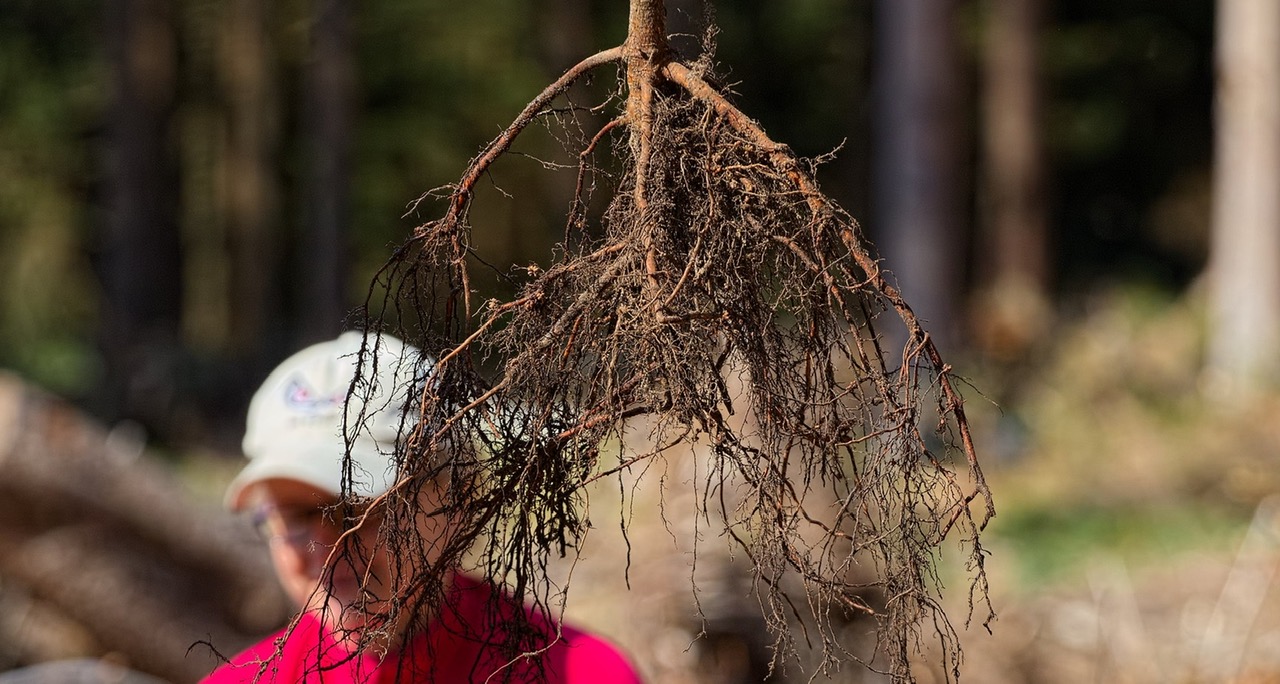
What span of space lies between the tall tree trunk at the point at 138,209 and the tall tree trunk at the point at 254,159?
39.8 inches

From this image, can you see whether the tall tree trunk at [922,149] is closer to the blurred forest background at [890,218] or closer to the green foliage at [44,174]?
the blurred forest background at [890,218]

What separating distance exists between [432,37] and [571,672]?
17.7m

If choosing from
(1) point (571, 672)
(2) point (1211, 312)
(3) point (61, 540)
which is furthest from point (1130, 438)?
(1) point (571, 672)

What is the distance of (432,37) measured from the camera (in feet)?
63.0

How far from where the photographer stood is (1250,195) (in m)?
10.2

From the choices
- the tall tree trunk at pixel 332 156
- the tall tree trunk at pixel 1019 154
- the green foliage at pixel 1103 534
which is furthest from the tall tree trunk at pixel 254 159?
the green foliage at pixel 1103 534

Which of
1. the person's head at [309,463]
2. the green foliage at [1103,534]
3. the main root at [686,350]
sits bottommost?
the main root at [686,350]

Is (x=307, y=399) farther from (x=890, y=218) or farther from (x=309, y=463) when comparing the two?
(x=890, y=218)

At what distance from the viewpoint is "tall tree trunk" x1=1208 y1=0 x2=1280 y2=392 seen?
9.84 metres

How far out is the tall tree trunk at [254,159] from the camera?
56.4 feet

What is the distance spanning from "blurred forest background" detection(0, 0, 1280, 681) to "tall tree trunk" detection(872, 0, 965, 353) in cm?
2

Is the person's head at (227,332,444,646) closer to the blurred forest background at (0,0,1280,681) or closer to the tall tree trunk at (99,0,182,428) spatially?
the blurred forest background at (0,0,1280,681)

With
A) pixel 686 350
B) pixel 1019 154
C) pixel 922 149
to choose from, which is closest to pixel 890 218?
pixel 922 149

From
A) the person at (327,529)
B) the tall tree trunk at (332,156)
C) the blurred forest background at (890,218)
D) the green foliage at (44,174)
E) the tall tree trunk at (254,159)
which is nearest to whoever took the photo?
the person at (327,529)
